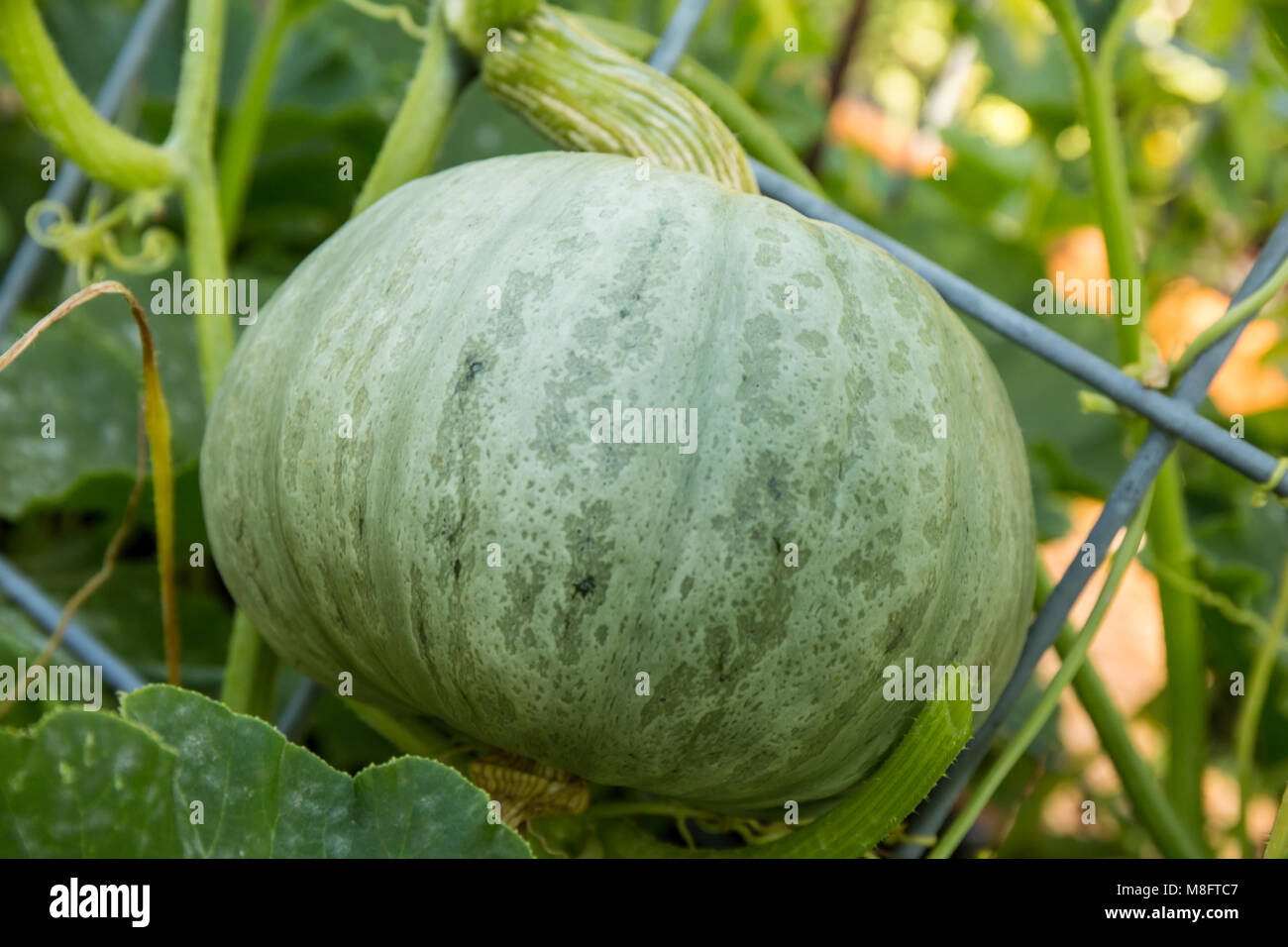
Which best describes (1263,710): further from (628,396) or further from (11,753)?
(11,753)

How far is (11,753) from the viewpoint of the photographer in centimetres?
53

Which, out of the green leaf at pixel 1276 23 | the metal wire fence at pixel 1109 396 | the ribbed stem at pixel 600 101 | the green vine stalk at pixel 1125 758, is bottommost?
the green vine stalk at pixel 1125 758

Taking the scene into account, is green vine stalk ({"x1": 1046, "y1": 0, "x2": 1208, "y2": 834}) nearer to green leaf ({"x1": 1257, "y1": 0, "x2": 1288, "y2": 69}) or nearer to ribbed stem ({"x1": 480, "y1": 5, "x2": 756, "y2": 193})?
green leaf ({"x1": 1257, "y1": 0, "x2": 1288, "y2": 69})

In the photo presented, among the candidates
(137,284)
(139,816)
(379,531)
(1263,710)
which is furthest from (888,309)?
(137,284)

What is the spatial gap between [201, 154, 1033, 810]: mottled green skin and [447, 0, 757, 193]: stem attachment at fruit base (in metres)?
0.07

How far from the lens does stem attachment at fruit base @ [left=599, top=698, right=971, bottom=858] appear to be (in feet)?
1.89

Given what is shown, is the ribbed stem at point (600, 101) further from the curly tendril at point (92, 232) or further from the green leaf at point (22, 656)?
the green leaf at point (22, 656)

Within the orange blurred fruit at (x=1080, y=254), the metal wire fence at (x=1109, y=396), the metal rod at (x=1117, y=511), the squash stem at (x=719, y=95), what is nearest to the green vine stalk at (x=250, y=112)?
the squash stem at (x=719, y=95)

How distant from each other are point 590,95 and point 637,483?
0.31 m

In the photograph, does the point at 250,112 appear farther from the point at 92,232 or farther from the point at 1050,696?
the point at 1050,696

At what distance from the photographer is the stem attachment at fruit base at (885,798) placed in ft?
1.89

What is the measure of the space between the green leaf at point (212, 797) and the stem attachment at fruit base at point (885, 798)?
18 cm

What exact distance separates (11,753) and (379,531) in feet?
0.63

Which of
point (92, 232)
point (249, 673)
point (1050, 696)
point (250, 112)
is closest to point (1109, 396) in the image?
point (1050, 696)
